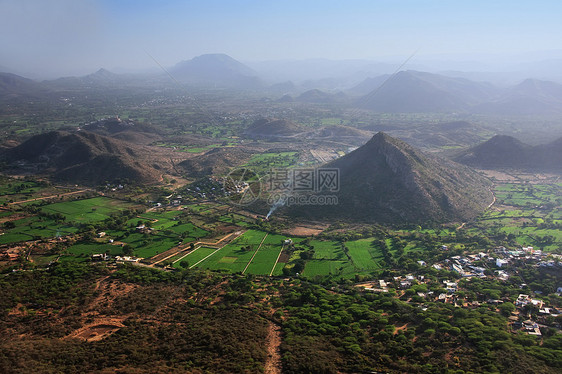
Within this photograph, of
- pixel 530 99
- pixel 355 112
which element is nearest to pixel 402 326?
pixel 355 112

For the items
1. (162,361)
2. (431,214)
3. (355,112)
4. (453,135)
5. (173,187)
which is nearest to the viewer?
(162,361)

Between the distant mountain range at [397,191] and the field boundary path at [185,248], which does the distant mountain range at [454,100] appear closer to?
the distant mountain range at [397,191]

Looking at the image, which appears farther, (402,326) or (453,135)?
(453,135)

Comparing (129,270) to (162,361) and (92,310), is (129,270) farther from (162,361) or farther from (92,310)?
(162,361)

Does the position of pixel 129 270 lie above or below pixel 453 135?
below

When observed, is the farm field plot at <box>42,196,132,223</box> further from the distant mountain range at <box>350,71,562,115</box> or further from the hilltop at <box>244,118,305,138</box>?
the distant mountain range at <box>350,71,562,115</box>

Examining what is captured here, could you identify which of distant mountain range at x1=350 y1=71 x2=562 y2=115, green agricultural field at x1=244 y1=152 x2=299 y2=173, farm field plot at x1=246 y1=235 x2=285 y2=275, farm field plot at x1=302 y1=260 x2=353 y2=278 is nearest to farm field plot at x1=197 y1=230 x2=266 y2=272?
farm field plot at x1=246 y1=235 x2=285 y2=275

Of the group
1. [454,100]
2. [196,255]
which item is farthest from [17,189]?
[454,100]
